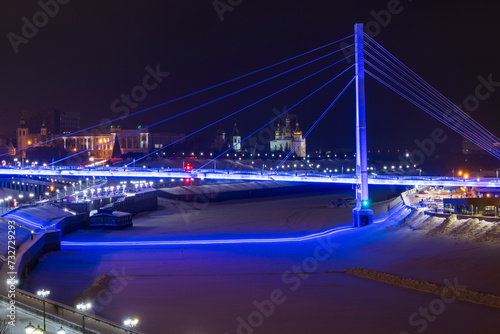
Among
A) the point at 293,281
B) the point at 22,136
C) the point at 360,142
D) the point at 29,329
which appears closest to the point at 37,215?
the point at 360,142

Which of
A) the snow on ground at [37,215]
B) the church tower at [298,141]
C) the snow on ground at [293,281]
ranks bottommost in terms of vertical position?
the snow on ground at [293,281]

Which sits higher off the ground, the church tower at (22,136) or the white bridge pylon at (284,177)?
the church tower at (22,136)

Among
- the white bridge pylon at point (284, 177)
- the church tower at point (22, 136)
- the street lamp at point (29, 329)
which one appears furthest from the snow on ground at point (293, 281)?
the church tower at point (22, 136)

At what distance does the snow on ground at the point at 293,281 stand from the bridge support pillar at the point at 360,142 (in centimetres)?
75

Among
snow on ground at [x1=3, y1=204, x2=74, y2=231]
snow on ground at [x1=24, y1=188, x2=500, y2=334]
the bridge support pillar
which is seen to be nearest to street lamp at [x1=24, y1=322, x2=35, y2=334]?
snow on ground at [x1=24, y1=188, x2=500, y2=334]

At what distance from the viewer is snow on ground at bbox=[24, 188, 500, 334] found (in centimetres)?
970

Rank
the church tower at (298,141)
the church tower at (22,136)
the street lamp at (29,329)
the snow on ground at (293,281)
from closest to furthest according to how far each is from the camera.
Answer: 1. the street lamp at (29,329)
2. the snow on ground at (293,281)
3. the church tower at (22,136)
4. the church tower at (298,141)

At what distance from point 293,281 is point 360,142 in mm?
8802

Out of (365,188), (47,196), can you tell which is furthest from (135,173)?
(365,188)

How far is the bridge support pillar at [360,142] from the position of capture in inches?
802

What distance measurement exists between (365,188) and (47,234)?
10324 millimetres

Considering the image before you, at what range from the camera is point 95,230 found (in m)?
22.5

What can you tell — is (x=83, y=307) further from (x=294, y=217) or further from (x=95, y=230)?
(x=294, y=217)

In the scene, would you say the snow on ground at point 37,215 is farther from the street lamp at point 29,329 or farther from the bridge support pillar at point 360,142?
the street lamp at point 29,329
